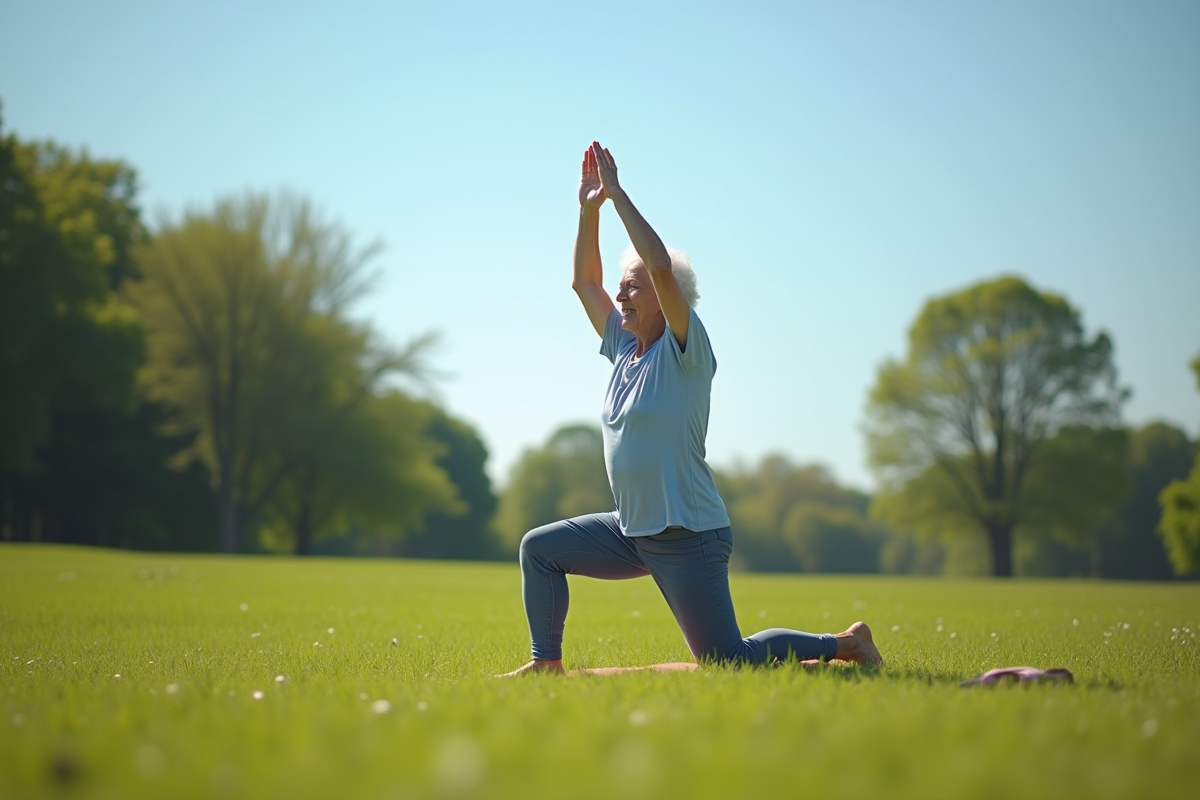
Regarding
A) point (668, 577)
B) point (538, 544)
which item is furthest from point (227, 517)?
point (668, 577)

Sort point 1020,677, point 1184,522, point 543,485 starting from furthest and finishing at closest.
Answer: point 543,485
point 1184,522
point 1020,677

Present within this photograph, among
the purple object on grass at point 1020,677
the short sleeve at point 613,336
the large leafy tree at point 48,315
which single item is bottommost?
the purple object on grass at point 1020,677

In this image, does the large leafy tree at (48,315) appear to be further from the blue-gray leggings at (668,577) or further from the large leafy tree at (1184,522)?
the large leafy tree at (1184,522)

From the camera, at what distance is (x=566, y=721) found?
130 inches

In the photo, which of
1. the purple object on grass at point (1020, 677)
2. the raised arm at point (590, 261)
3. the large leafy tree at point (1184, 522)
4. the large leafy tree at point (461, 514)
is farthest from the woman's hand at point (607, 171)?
the large leafy tree at point (461, 514)

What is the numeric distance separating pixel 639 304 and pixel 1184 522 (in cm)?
3686

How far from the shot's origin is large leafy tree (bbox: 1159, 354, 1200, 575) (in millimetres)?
35312

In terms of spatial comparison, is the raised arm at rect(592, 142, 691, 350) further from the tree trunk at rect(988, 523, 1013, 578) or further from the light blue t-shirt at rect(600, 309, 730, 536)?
the tree trunk at rect(988, 523, 1013, 578)

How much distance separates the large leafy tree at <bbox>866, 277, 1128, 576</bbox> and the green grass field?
1504 inches

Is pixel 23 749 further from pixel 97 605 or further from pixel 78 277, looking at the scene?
pixel 78 277

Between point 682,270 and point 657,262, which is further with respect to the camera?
point 682,270

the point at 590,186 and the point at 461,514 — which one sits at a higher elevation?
the point at 590,186

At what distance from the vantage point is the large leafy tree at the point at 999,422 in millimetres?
43000

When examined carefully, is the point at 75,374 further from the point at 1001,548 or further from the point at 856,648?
the point at 1001,548
